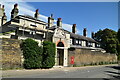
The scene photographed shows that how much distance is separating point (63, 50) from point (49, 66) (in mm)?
5828

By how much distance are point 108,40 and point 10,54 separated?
3926 centimetres

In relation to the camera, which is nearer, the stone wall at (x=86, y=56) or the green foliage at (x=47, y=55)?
the green foliage at (x=47, y=55)

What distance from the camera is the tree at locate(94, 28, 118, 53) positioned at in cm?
4725

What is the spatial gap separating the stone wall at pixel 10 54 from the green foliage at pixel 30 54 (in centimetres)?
69

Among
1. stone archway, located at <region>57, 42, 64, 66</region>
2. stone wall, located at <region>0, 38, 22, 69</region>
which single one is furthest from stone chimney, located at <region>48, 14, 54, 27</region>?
stone wall, located at <region>0, 38, 22, 69</region>

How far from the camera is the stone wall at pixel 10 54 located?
15825 mm

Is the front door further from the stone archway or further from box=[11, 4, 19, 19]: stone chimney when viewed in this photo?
box=[11, 4, 19, 19]: stone chimney

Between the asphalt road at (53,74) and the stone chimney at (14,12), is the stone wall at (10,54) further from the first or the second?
the stone chimney at (14,12)

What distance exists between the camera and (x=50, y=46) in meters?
20.6

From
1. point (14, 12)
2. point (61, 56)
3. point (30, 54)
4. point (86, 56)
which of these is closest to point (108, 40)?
point (86, 56)

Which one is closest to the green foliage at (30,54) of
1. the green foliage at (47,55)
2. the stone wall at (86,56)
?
the green foliage at (47,55)

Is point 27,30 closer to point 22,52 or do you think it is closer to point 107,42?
point 22,52

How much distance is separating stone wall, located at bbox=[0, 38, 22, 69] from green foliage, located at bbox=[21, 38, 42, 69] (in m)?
0.69

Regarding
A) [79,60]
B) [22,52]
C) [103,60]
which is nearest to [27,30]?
[22,52]
